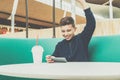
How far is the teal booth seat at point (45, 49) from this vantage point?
189 cm

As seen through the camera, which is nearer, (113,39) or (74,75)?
(74,75)

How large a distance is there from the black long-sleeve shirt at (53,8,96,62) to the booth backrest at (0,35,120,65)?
0.08m

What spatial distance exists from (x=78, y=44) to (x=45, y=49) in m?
0.30

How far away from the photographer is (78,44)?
220 centimetres

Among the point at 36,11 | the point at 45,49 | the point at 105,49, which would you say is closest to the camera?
the point at 105,49

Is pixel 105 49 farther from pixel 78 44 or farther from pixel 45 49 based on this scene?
pixel 45 49

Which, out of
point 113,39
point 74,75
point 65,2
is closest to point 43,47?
point 113,39

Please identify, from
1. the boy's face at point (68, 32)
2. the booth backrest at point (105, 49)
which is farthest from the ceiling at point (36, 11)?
the booth backrest at point (105, 49)

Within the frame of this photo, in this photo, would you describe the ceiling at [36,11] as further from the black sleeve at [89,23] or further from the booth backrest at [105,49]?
the booth backrest at [105,49]

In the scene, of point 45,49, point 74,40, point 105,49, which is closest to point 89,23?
point 74,40

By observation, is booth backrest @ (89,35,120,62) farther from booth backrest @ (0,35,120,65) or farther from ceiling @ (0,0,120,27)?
ceiling @ (0,0,120,27)

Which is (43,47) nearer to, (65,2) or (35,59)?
(35,59)

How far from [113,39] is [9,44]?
2.69ft

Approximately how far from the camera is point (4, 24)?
747 cm
